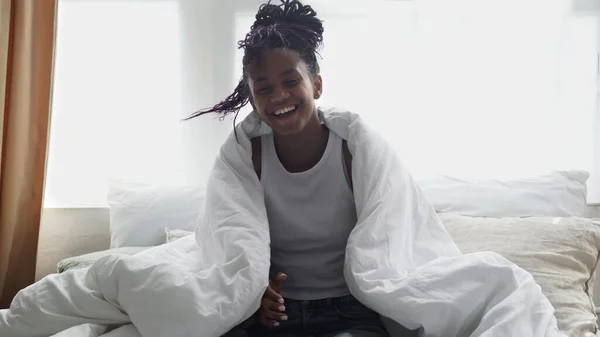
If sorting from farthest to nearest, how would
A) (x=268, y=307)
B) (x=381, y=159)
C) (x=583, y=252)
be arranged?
(x=583, y=252), (x=381, y=159), (x=268, y=307)

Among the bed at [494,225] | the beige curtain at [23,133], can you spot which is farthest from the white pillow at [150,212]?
the beige curtain at [23,133]

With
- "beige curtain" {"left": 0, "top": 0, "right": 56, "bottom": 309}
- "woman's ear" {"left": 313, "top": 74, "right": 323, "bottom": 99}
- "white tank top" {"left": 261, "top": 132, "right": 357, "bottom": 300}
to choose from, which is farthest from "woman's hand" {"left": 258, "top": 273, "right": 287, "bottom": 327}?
"beige curtain" {"left": 0, "top": 0, "right": 56, "bottom": 309}

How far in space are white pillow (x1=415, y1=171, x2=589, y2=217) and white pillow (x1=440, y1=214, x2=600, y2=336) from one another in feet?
0.64

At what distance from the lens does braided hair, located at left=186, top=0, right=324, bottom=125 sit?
58.6 inches

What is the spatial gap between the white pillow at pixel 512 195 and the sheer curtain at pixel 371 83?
0.33 metres

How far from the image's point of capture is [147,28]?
2.37 metres

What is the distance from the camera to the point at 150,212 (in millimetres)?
2094

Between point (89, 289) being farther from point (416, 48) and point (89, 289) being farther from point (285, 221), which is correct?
point (416, 48)

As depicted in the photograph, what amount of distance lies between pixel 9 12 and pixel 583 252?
6.31 ft

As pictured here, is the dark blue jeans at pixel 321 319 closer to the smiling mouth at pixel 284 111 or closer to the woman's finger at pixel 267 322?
the woman's finger at pixel 267 322

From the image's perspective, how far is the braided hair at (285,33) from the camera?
4.88ft

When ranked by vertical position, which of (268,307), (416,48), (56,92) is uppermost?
(416,48)

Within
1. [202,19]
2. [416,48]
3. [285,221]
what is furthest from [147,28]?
[285,221]

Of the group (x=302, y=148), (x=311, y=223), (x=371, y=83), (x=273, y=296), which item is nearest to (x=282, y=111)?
(x=302, y=148)
